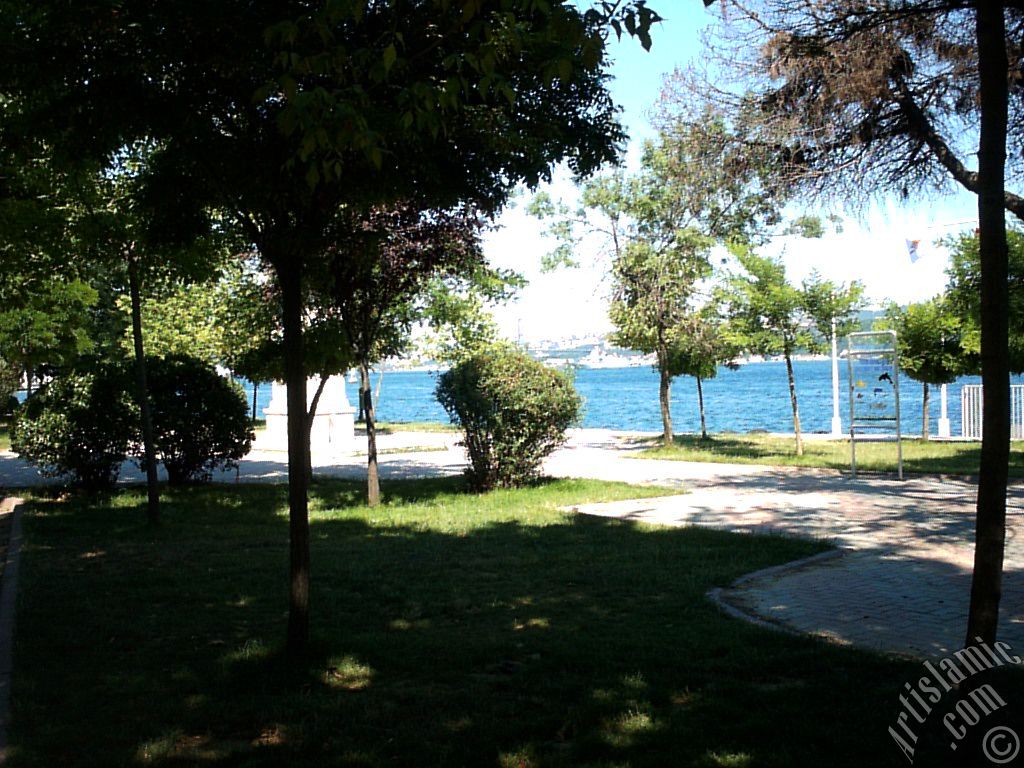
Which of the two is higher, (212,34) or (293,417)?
(212,34)

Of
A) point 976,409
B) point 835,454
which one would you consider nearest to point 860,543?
point 835,454

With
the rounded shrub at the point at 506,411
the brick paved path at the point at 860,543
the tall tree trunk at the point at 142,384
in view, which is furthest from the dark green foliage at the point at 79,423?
the brick paved path at the point at 860,543

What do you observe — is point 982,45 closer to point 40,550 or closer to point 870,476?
point 40,550

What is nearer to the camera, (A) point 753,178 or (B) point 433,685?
(B) point 433,685

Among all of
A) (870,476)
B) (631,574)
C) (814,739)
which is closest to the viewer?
(814,739)

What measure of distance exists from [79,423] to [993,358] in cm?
1335

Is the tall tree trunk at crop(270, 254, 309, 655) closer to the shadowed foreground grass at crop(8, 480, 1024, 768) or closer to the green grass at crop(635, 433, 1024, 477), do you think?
the shadowed foreground grass at crop(8, 480, 1024, 768)

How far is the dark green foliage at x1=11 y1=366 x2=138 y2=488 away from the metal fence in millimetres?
20113

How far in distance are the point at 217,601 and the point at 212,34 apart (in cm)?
413

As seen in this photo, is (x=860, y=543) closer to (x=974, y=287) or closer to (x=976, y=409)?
(x=974, y=287)

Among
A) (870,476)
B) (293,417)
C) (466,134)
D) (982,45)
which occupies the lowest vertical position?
(870,476)

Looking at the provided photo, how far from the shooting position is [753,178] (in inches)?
381

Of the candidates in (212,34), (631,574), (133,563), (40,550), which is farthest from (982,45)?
(40,550)

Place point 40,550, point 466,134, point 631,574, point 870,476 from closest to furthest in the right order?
1. point 466,134
2. point 631,574
3. point 40,550
4. point 870,476
